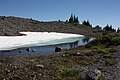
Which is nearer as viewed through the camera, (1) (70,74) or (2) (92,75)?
(2) (92,75)

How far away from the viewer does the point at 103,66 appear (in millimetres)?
17469

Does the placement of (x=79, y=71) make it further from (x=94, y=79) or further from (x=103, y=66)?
(x=103, y=66)

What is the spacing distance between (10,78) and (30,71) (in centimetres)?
Result: 165

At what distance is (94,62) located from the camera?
18.9 meters

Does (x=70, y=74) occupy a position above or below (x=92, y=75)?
below

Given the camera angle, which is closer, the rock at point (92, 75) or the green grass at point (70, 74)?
the rock at point (92, 75)

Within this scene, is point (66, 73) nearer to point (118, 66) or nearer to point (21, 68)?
point (21, 68)

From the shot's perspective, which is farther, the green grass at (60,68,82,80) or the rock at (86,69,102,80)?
the green grass at (60,68,82,80)

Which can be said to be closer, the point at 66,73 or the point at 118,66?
the point at 66,73

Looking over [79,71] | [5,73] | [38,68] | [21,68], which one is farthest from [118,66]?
[5,73]

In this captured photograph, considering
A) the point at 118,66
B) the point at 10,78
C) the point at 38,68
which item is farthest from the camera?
the point at 118,66

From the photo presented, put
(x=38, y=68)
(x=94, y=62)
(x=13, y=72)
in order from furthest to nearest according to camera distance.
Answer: (x=94, y=62)
(x=38, y=68)
(x=13, y=72)

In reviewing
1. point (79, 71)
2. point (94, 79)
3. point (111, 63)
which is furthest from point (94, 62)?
point (94, 79)

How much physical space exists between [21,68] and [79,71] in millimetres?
4029
